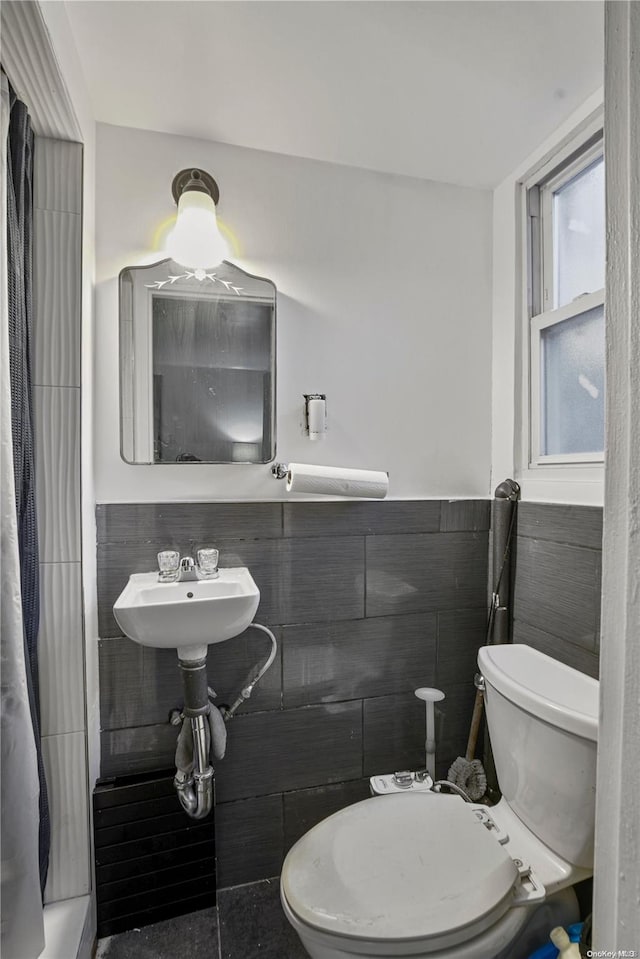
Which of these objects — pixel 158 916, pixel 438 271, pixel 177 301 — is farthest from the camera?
pixel 438 271

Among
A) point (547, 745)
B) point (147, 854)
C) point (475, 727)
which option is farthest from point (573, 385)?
point (147, 854)

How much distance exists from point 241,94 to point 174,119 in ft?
0.76

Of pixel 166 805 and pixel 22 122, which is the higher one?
pixel 22 122

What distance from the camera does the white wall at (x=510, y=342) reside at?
61.9 inches

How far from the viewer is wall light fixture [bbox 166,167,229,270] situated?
55.3 inches

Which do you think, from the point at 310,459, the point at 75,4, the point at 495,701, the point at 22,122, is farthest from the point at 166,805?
the point at 75,4

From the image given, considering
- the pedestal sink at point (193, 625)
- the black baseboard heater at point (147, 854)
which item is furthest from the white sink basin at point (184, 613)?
the black baseboard heater at point (147, 854)

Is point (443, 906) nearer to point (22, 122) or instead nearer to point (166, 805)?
point (166, 805)

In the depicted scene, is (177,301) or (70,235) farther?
(177,301)

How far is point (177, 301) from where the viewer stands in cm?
150

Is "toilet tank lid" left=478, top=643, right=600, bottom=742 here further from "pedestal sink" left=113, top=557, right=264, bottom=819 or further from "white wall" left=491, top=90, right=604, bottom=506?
"pedestal sink" left=113, top=557, right=264, bottom=819

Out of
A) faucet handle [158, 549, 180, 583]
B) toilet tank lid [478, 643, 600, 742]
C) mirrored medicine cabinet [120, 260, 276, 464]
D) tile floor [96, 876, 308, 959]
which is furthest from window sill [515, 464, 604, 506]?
tile floor [96, 876, 308, 959]

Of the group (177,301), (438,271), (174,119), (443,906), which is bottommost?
(443,906)

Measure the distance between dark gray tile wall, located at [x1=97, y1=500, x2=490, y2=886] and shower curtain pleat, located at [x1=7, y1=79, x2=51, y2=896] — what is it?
10.2 inches
